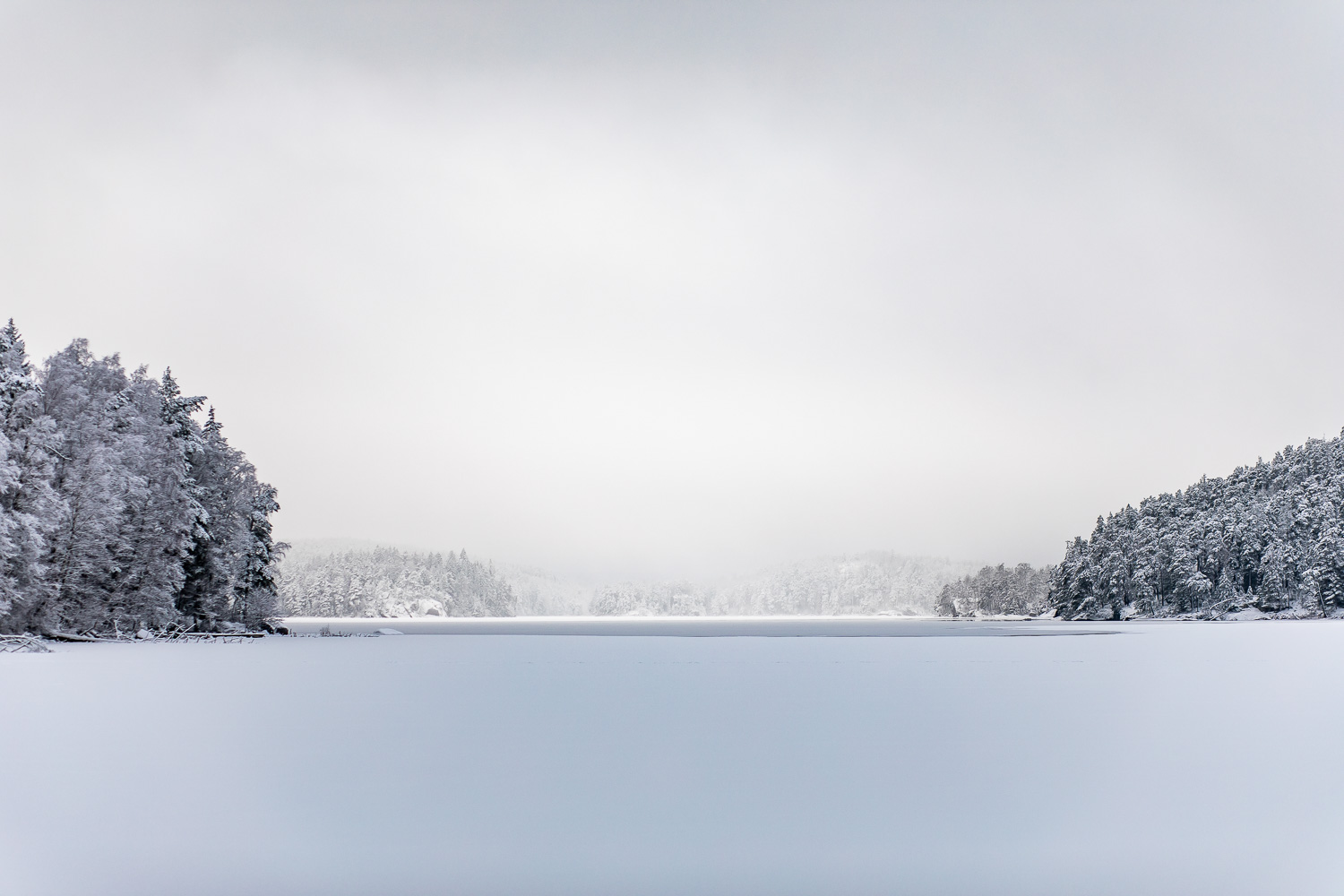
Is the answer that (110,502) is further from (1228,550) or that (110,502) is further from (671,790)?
(1228,550)

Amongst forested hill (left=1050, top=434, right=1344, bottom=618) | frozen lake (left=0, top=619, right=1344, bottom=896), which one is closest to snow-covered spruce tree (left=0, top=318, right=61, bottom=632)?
frozen lake (left=0, top=619, right=1344, bottom=896)

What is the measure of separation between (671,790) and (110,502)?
168ft

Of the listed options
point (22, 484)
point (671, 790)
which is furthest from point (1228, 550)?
point (671, 790)

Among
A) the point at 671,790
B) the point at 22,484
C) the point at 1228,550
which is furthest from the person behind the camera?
the point at 1228,550

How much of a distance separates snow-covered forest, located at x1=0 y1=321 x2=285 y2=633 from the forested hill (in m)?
113

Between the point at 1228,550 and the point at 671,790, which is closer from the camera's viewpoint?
the point at 671,790

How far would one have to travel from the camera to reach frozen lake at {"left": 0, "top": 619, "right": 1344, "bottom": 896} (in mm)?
8828

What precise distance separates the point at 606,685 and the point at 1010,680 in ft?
39.0

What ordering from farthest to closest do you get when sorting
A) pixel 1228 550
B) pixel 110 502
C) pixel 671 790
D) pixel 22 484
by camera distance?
1. pixel 1228 550
2. pixel 110 502
3. pixel 22 484
4. pixel 671 790

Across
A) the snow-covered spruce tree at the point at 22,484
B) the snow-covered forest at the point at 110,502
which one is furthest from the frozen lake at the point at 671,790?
the snow-covered forest at the point at 110,502

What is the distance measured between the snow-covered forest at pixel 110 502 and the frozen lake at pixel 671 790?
28.0 metres

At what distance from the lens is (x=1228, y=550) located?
399ft

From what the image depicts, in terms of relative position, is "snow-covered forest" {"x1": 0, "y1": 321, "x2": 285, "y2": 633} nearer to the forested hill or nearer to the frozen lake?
the frozen lake

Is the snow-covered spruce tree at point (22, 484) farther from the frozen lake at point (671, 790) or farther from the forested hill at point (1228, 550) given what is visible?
the forested hill at point (1228, 550)
